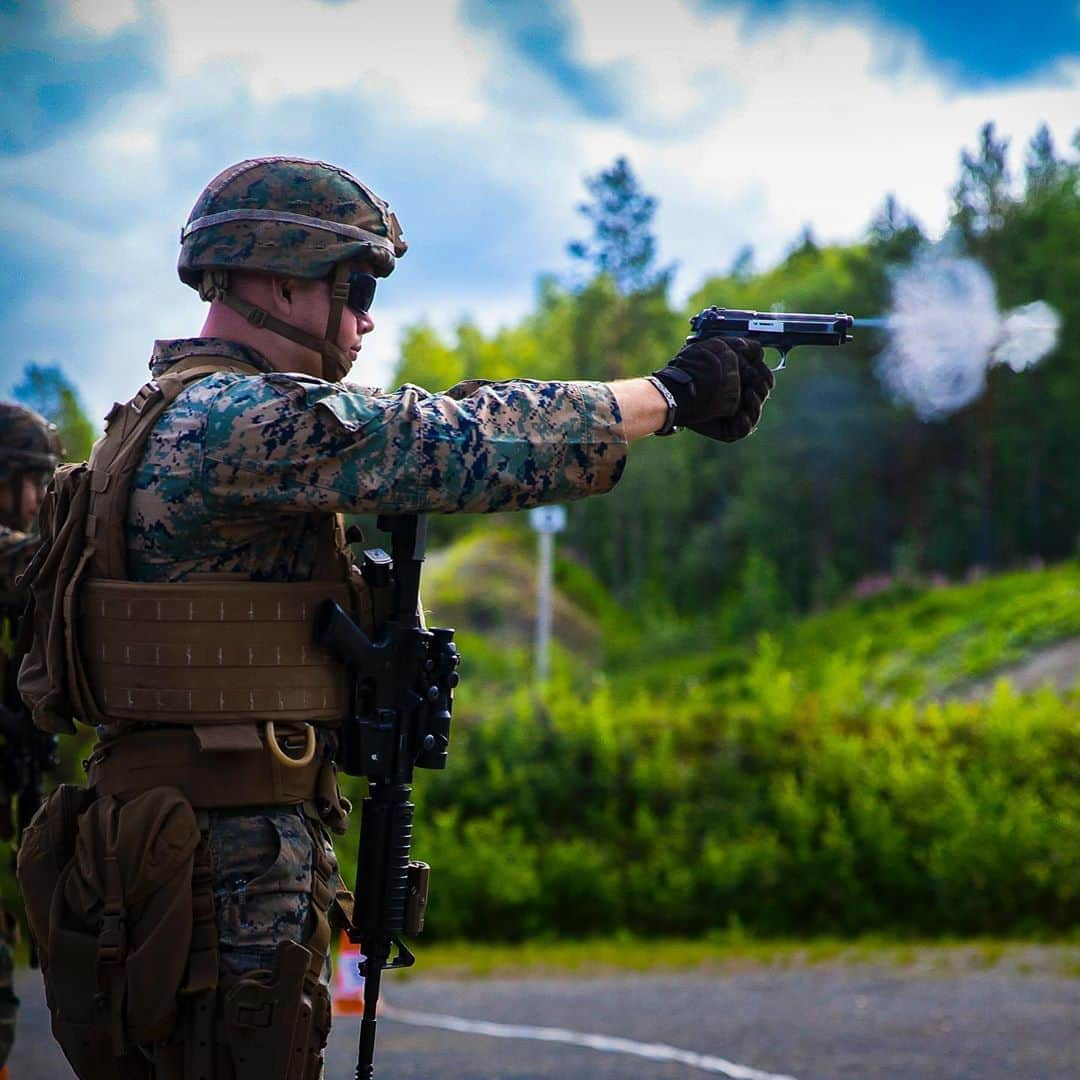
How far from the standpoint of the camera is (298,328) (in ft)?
11.4

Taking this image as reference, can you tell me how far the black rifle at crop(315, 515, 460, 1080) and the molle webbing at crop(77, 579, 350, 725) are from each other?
125 mm

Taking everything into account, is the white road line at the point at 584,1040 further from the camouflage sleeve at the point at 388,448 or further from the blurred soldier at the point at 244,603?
the camouflage sleeve at the point at 388,448

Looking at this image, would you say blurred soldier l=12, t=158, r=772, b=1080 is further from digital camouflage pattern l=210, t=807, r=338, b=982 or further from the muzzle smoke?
the muzzle smoke

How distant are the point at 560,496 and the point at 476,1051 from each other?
5322mm

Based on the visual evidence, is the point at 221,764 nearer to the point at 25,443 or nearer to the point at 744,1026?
the point at 25,443

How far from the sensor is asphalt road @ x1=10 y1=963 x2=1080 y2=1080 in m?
7.31

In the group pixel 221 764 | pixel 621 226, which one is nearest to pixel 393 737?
pixel 221 764

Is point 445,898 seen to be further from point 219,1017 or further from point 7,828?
point 219,1017

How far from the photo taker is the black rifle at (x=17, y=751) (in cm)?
530

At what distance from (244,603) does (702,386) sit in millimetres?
1047

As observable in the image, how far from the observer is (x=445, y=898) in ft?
37.7

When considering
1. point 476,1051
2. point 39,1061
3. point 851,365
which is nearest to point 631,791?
point 476,1051

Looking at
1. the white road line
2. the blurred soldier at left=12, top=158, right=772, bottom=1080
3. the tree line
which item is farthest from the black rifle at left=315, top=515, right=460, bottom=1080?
the tree line

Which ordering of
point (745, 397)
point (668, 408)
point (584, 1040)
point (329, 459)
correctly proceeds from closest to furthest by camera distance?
1. point (329, 459)
2. point (668, 408)
3. point (745, 397)
4. point (584, 1040)
